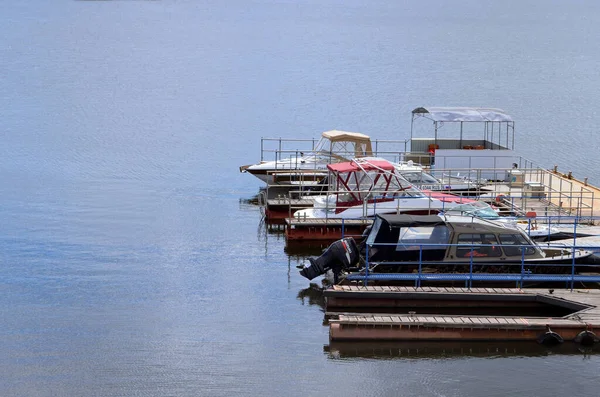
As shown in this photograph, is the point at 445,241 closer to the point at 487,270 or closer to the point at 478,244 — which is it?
the point at 478,244

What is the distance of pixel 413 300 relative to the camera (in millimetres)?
25141

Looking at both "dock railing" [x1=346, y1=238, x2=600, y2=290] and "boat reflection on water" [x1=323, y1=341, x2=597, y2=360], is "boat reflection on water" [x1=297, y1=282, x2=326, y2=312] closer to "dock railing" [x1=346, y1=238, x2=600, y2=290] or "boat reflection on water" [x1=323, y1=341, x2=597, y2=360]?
"dock railing" [x1=346, y1=238, x2=600, y2=290]

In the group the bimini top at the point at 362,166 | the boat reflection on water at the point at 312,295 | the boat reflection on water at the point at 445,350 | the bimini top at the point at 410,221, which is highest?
the bimini top at the point at 362,166

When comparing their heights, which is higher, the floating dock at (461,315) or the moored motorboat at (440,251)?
the moored motorboat at (440,251)

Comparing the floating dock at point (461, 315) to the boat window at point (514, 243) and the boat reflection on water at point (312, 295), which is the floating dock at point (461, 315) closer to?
the boat window at point (514, 243)

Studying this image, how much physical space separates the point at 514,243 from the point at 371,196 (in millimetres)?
8669

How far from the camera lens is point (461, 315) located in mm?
25047

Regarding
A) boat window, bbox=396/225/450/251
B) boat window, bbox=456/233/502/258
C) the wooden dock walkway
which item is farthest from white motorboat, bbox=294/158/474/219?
boat window, bbox=456/233/502/258

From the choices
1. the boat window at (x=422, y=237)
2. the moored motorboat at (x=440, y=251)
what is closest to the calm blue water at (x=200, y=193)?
the moored motorboat at (x=440, y=251)

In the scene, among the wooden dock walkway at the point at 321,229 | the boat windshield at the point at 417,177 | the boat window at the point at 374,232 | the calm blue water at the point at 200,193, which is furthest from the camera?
the boat windshield at the point at 417,177

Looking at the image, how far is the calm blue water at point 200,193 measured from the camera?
2311 cm

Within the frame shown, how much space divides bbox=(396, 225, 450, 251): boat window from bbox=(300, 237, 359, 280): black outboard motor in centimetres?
119

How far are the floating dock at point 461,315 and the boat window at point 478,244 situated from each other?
1.30m

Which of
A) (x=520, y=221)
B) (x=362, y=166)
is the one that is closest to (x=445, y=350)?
(x=520, y=221)
